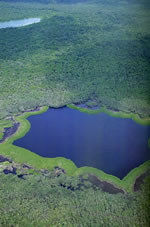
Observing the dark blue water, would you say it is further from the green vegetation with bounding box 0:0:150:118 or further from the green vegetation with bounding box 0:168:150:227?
the green vegetation with bounding box 0:168:150:227

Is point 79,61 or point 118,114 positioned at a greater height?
point 79,61

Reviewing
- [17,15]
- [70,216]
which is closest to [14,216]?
[70,216]

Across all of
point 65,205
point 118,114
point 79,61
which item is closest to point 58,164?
point 65,205

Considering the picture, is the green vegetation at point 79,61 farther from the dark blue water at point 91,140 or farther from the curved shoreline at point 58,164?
the curved shoreline at point 58,164

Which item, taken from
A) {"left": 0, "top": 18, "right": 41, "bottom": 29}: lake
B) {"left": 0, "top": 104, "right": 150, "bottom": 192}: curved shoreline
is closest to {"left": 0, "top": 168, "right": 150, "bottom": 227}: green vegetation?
{"left": 0, "top": 104, "right": 150, "bottom": 192}: curved shoreline

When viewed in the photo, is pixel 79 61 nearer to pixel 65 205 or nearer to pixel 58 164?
pixel 58 164

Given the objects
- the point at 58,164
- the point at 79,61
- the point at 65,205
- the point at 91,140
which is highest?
the point at 79,61
